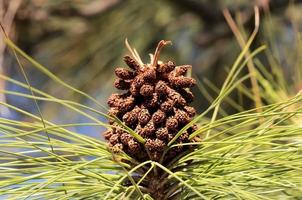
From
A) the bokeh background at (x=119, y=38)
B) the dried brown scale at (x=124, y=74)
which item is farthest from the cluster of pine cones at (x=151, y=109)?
the bokeh background at (x=119, y=38)

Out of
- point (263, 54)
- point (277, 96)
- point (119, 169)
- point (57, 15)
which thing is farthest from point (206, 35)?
point (119, 169)

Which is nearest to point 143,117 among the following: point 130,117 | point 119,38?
point 130,117

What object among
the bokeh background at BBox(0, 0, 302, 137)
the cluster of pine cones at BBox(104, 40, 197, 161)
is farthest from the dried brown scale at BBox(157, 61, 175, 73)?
the bokeh background at BBox(0, 0, 302, 137)

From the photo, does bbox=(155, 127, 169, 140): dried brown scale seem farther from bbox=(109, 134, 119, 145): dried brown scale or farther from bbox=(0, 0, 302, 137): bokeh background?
bbox=(0, 0, 302, 137): bokeh background

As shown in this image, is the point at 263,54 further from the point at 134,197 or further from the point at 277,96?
the point at 134,197

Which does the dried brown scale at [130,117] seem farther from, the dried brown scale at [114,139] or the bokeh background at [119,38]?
the bokeh background at [119,38]

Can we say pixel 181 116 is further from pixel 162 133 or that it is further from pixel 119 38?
pixel 119 38
